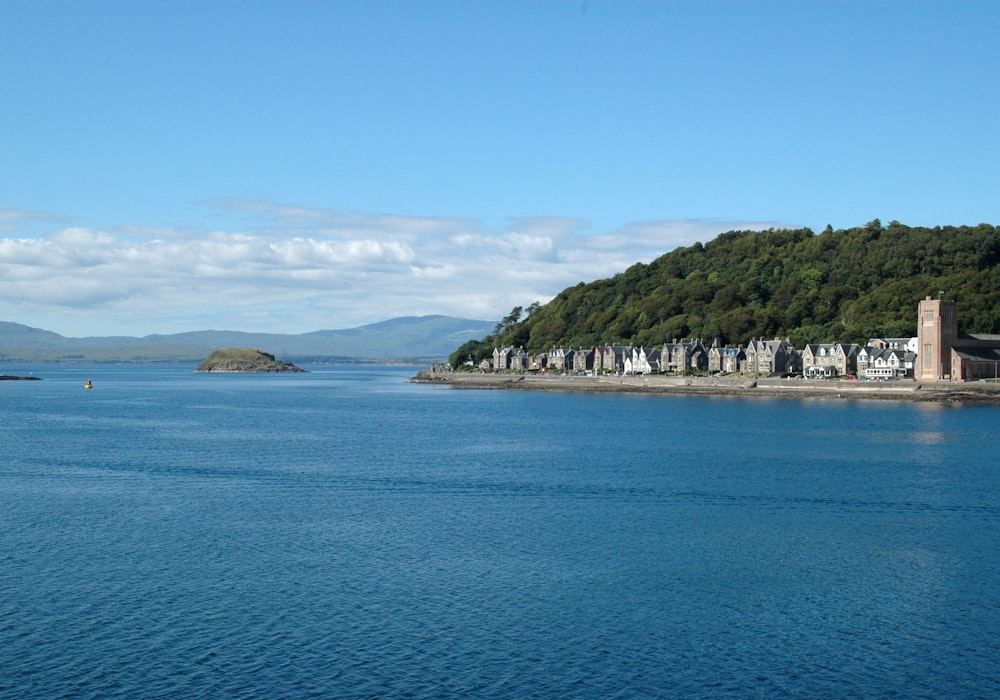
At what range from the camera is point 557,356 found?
130 m

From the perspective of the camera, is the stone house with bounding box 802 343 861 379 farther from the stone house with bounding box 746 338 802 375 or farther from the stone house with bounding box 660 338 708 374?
the stone house with bounding box 660 338 708 374

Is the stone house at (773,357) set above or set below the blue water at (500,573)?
above

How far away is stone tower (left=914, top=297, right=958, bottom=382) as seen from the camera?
8200cm

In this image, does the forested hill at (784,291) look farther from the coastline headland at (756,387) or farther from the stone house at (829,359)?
the coastline headland at (756,387)

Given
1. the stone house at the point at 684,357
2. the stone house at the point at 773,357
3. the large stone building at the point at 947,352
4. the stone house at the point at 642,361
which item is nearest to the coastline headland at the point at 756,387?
the large stone building at the point at 947,352

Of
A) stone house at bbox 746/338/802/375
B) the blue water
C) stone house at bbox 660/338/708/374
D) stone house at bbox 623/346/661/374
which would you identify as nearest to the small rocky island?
stone house at bbox 623/346/661/374

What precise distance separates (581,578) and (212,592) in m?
7.14

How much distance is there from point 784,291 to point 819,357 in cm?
2488

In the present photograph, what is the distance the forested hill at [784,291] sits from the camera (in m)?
102

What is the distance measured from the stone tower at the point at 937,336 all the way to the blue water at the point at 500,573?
158ft

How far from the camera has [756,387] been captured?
86062mm

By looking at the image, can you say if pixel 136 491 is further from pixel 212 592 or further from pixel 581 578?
pixel 581 578

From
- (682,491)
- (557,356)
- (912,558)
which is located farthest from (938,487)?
(557,356)

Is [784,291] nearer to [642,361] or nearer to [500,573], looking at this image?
[642,361]
